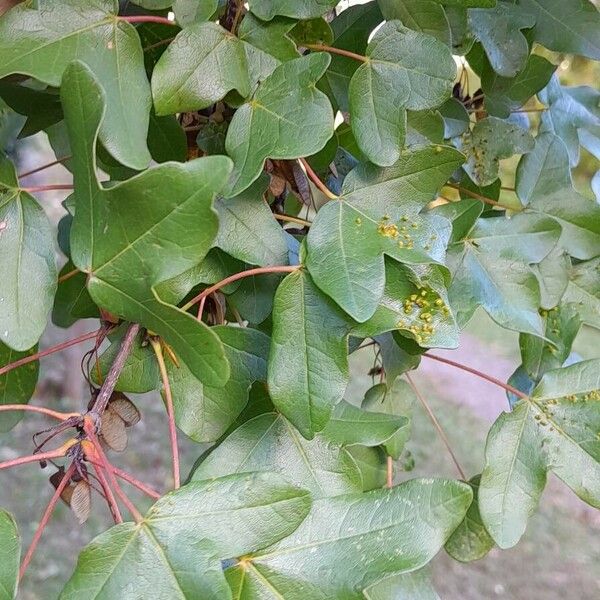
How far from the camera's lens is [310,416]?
0.47 m

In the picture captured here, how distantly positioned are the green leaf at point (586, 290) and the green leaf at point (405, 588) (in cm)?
31

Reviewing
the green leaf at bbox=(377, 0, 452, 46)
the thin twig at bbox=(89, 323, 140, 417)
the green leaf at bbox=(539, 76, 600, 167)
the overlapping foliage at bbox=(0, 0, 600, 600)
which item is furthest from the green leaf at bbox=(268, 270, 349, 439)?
the green leaf at bbox=(539, 76, 600, 167)

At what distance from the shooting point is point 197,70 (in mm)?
472

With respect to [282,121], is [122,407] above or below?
below

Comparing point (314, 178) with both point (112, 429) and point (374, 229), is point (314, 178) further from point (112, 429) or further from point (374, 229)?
point (112, 429)

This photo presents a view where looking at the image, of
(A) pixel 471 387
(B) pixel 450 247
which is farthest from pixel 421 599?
(A) pixel 471 387

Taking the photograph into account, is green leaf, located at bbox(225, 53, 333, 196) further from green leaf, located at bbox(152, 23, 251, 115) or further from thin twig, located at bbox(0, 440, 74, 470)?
thin twig, located at bbox(0, 440, 74, 470)

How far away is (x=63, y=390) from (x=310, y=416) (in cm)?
262

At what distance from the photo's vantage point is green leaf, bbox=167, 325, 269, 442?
0.51m

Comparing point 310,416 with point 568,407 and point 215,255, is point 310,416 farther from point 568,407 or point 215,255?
point 568,407

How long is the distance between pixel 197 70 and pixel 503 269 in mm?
318

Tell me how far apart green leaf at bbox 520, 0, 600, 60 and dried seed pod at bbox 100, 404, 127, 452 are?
1.70ft

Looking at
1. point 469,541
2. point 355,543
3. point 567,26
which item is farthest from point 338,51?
point 469,541

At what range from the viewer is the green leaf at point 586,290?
2.39ft
